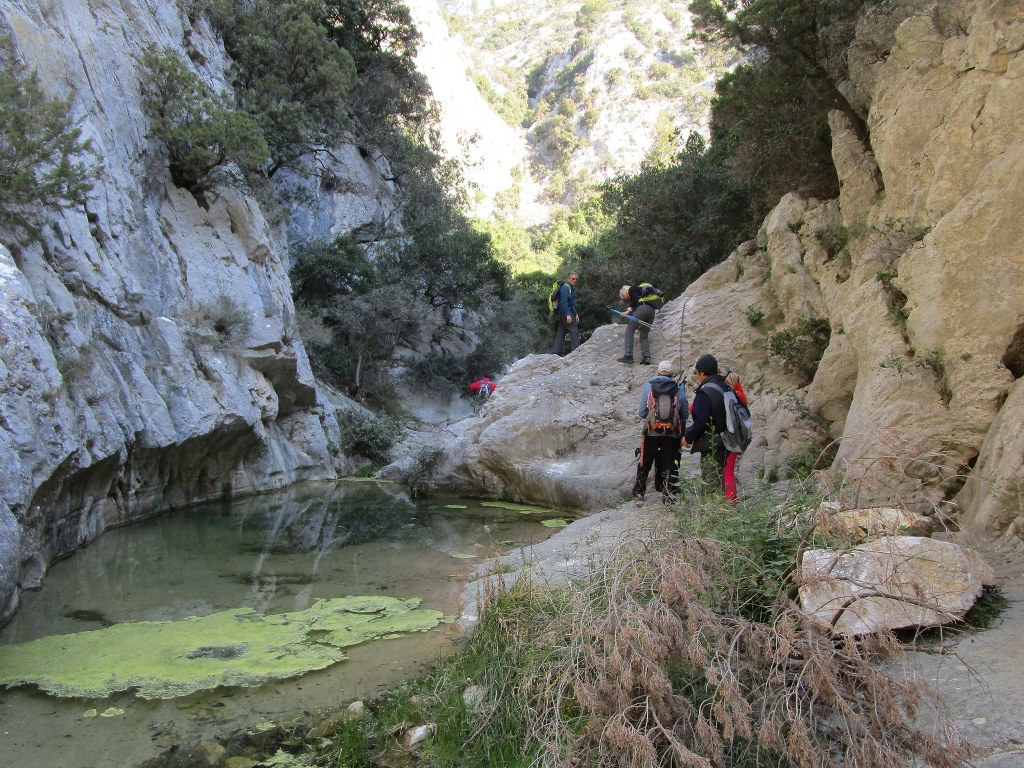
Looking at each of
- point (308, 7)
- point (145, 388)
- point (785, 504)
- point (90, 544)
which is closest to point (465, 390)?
point (308, 7)

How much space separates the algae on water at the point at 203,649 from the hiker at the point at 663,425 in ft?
10.4

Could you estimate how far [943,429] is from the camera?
19.3 feet

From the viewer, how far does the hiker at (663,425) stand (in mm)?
7934

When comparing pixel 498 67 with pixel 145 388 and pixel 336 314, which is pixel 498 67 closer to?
pixel 336 314

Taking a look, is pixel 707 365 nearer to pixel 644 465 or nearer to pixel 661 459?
pixel 661 459

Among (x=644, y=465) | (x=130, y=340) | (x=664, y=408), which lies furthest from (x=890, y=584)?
(x=130, y=340)

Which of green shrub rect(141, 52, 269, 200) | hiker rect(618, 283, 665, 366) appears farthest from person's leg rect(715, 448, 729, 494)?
green shrub rect(141, 52, 269, 200)

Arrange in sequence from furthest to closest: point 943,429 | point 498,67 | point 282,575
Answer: point 498,67
point 282,575
point 943,429

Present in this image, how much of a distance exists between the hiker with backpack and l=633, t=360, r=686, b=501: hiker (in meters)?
0.22

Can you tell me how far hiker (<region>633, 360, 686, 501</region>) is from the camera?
312 inches

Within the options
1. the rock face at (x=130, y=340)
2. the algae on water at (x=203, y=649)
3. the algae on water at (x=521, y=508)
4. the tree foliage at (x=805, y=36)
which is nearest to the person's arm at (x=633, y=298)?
the algae on water at (x=521, y=508)

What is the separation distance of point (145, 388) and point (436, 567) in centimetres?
562

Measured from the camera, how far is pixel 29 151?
839 cm

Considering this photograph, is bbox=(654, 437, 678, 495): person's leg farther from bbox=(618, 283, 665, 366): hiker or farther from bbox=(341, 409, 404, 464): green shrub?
bbox=(341, 409, 404, 464): green shrub
